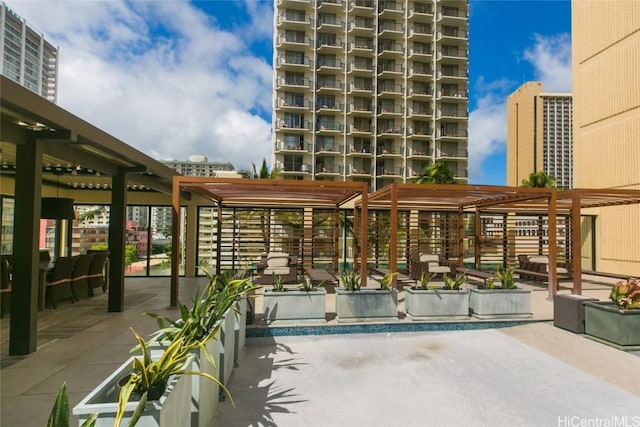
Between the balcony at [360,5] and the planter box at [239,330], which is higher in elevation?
the balcony at [360,5]

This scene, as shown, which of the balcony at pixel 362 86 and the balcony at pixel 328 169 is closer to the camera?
the balcony at pixel 328 169

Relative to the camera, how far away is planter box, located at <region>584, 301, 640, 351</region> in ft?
15.7

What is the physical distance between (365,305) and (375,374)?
1705 millimetres

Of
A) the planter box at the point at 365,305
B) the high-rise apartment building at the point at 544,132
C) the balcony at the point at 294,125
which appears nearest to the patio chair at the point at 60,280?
the planter box at the point at 365,305

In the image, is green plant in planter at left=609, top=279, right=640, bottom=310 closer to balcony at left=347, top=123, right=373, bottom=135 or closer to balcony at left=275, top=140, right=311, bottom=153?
balcony at left=275, top=140, right=311, bottom=153

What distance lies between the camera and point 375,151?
40.3 metres

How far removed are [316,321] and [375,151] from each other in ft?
120

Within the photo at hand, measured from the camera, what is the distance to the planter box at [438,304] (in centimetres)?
581

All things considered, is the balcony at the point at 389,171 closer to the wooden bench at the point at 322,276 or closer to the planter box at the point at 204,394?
the wooden bench at the point at 322,276

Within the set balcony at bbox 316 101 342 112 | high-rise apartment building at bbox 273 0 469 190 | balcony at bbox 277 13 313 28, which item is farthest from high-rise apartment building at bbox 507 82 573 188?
balcony at bbox 277 13 313 28

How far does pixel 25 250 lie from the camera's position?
14.1ft

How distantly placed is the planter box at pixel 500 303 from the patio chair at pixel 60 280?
7.91 metres

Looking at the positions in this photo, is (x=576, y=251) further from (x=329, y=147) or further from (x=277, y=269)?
(x=329, y=147)

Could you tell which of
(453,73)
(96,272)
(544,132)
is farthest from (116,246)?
(544,132)
